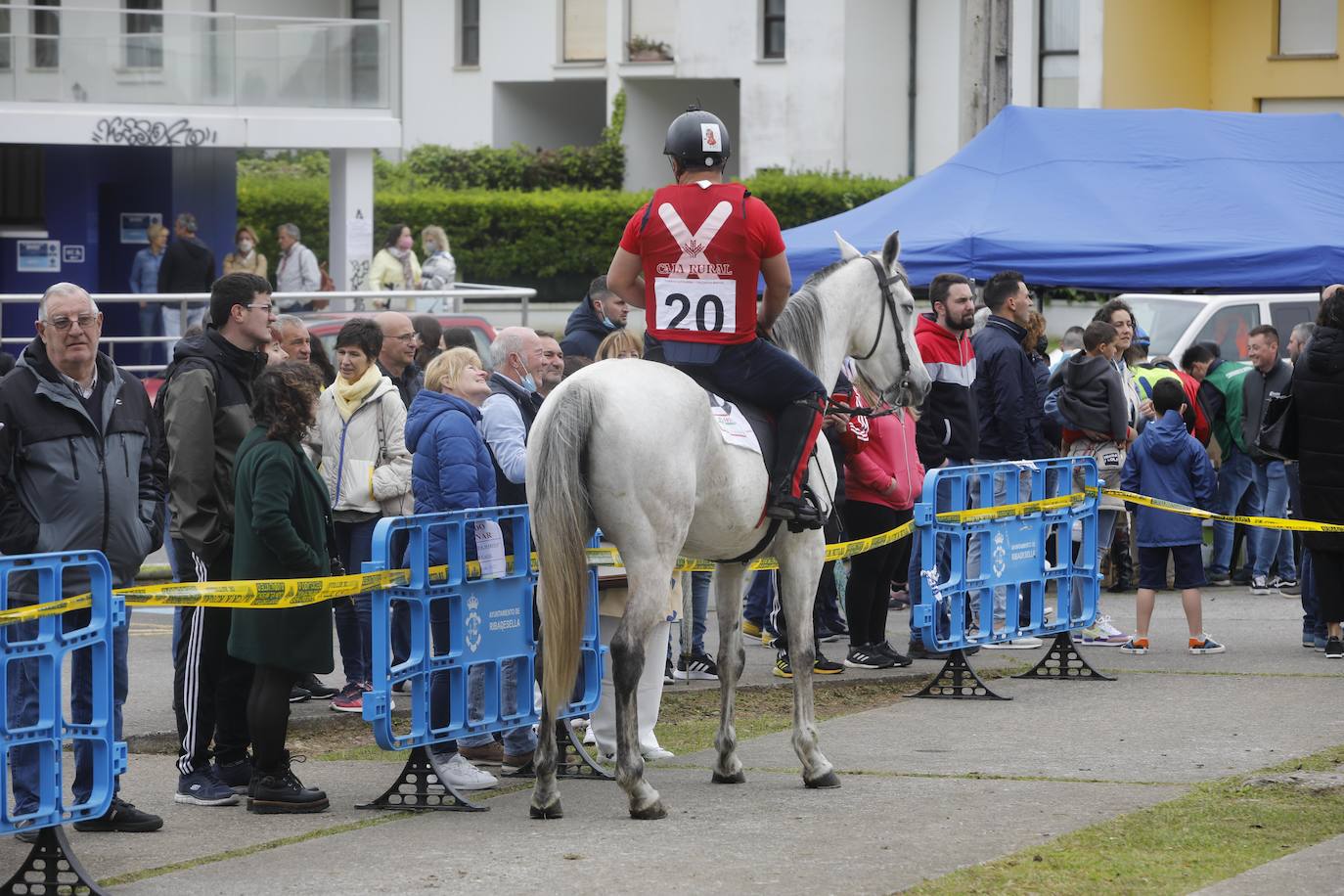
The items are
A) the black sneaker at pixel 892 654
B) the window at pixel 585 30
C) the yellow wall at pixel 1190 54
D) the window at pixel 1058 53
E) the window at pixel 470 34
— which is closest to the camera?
the black sneaker at pixel 892 654

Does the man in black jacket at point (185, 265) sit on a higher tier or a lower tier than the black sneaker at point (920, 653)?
higher

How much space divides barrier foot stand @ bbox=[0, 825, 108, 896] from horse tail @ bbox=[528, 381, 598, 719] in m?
1.88

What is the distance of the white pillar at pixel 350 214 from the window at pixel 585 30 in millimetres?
20552

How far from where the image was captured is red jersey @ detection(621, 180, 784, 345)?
777cm

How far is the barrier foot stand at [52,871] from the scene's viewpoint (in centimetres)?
624

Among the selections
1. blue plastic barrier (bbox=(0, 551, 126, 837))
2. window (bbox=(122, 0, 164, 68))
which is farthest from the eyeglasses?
window (bbox=(122, 0, 164, 68))

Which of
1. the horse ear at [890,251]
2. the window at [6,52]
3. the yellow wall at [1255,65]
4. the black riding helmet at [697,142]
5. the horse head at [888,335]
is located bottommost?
the horse head at [888,335]

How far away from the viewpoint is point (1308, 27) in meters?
36.6

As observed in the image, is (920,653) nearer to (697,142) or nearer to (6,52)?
(697,142)

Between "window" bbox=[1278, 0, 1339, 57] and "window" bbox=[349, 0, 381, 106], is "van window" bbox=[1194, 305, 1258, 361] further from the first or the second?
"window" bbox=[1278, 0, 1339, 57]

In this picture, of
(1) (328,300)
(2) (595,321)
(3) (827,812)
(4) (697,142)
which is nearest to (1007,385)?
(2) (595,321)

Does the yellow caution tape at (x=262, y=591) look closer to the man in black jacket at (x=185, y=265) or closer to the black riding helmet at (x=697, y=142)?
the black riding helmet at (x=697, y=142)

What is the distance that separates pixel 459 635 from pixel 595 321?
5.03m

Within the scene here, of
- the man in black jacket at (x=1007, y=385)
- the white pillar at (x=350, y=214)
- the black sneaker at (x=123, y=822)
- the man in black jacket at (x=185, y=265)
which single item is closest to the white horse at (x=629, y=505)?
the black sneaker at (x=123, y=822)
